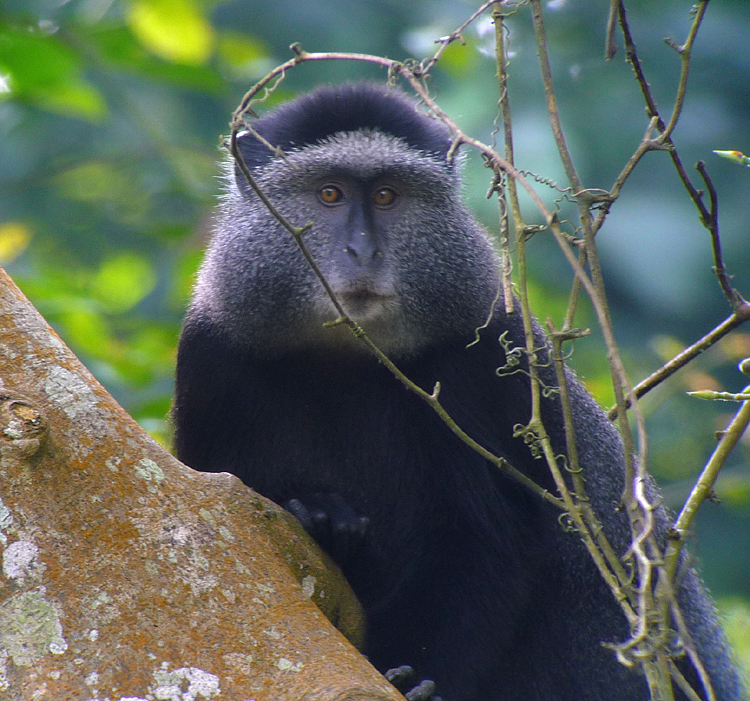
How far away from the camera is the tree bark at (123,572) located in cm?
227

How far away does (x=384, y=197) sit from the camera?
14.4 feet

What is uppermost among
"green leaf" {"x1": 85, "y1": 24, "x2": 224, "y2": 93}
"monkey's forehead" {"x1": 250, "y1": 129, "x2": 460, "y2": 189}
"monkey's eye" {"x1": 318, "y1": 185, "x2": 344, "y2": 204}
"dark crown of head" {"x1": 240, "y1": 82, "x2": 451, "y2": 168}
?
"green leaf" {"x1": 85, "y1": 24, "x2": 224, "y2": 93}

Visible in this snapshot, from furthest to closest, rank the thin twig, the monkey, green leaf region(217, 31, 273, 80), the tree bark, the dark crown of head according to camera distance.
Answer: green leaf region(217, 31, 273, 80) < the dark crown of head < the monkey < the thin twig < the tree bark

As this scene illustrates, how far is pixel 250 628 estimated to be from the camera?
7.90 ft

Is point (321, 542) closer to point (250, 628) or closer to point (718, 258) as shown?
point (250, 628)

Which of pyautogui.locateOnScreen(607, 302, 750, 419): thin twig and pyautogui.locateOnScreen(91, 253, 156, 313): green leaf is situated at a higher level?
pyautogui.locateOnScreen(91, 253, 156, 313): green leaf

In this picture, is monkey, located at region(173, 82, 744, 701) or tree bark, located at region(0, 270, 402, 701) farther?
monkey, located at region(173, 82, 744, 701)

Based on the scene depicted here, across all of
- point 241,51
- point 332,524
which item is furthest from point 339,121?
point 241,51

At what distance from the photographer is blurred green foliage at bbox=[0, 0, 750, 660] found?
269 inches

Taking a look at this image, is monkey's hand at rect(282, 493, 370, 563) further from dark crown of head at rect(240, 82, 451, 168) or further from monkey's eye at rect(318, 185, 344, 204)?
dark crown of head at rect(240, 82, 451, 168)

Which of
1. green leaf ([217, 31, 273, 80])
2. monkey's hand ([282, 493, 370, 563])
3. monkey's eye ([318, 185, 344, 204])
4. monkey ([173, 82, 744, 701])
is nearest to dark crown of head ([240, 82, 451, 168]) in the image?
monkey ([173, 82, 744, 701])

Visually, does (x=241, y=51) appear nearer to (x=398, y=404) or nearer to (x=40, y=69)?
(x=40, y=69)

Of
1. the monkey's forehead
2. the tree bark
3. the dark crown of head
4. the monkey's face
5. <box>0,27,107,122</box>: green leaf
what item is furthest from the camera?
<box>0,27,107,122</box>: green leaf

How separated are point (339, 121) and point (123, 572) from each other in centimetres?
265
